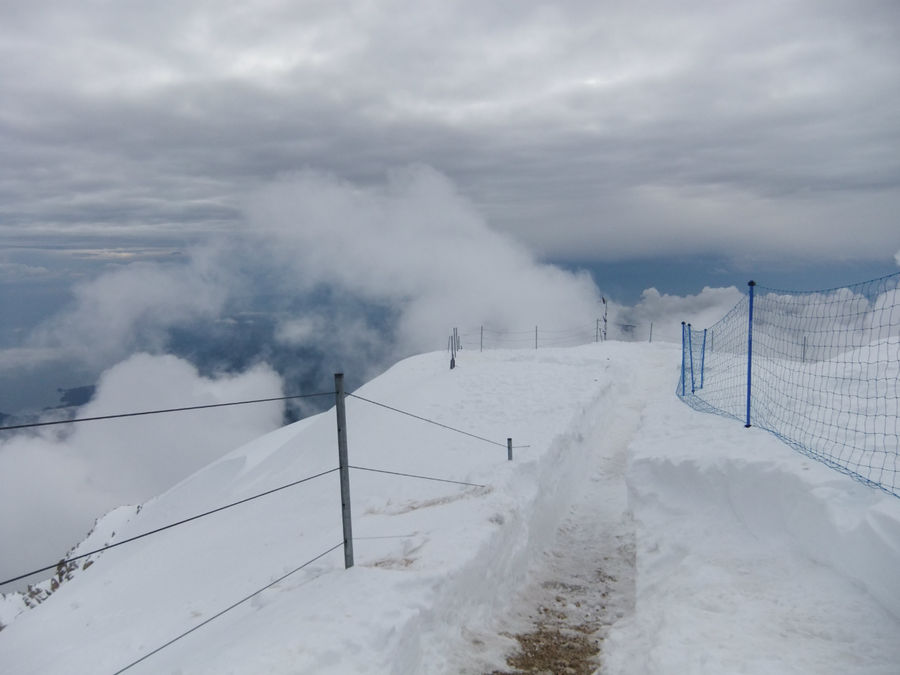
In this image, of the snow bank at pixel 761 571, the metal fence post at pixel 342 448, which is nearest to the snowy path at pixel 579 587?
the snow bank at pixel 761 571

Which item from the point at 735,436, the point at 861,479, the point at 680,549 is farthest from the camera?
the point at 735,436

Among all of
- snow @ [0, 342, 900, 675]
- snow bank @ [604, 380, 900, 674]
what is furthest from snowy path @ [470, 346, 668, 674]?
snow bank @ [604, 380, 900, 674]

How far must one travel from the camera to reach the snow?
6027 mm

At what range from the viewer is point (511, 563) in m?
9.36

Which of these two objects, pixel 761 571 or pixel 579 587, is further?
pixel 579 587

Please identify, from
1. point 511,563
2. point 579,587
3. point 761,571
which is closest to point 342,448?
point 511,563

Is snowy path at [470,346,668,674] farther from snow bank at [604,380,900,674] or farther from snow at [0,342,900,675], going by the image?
snow bank at [604,380,900,674]

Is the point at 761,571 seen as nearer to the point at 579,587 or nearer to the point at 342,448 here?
the point at 579,587

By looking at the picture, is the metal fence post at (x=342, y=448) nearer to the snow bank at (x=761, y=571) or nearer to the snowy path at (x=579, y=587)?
the snowy path at (x=579, y=587)

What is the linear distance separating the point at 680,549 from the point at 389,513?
522cm

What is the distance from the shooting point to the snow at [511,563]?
6027 mm

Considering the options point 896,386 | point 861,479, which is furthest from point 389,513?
point 896,386

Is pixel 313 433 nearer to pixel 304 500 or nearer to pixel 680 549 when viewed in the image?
pixel 304 500

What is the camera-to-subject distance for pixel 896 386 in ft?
40.1
